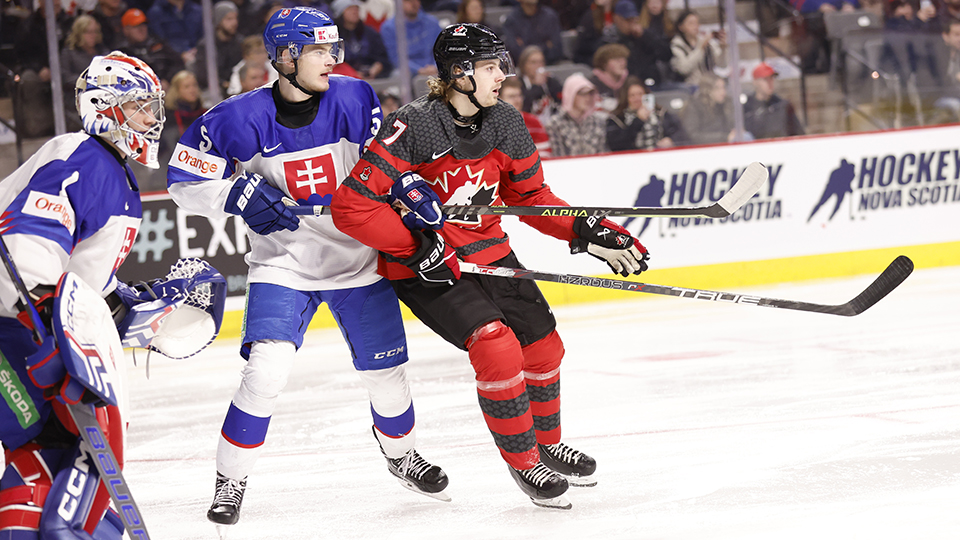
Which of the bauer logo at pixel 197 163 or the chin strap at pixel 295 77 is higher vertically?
the chin strap at pixel 295 77

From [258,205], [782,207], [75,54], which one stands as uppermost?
[258,205]

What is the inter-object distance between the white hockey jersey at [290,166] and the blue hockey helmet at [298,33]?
0.37 feet

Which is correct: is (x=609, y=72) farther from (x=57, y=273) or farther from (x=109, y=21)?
(x=57, y=273)

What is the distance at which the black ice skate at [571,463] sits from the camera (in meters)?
2.69

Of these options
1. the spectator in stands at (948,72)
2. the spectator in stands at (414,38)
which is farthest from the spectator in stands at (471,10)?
the spectator in stands at (948,72)

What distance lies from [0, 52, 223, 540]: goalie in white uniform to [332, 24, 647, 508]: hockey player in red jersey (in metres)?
0.75

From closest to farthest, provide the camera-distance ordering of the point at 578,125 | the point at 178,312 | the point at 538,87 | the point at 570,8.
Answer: the point at 178,312 → the point at 578,125 → the point at 538,87 → the point at 570,8

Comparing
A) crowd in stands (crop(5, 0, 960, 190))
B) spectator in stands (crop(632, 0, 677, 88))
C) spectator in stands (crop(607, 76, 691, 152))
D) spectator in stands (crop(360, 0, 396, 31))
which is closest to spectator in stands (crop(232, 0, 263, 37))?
crowd in stands (crop(5, 0, 960, 190))

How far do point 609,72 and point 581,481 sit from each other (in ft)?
14.0

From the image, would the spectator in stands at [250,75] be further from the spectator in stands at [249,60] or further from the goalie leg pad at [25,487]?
the goalie leg pad at [25,487]

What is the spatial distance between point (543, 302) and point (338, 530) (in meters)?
0.78

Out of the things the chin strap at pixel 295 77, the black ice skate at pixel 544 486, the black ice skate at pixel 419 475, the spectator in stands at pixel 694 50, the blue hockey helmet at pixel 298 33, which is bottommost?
the black ice skate at pixel 419 475

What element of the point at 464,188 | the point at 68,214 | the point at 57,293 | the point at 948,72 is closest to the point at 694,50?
the point at 948,72

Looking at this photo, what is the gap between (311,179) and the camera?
2629 millimetres
